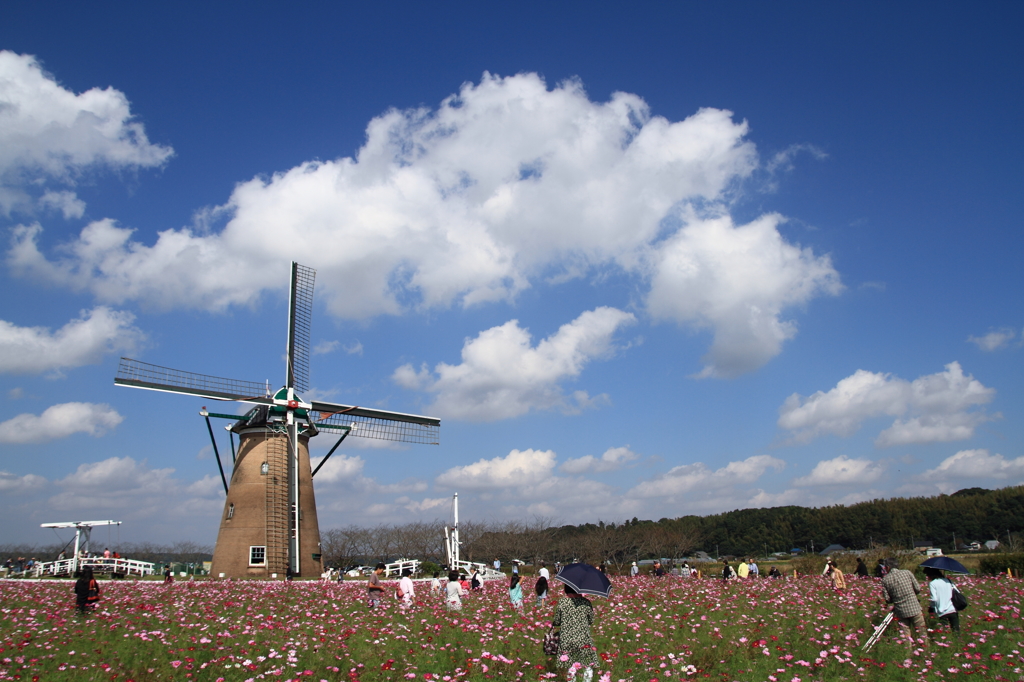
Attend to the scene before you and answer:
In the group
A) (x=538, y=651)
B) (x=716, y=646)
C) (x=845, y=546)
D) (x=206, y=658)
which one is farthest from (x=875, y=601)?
(x=845, y=546)

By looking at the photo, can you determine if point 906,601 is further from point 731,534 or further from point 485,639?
point 731,534

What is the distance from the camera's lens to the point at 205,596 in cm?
1789

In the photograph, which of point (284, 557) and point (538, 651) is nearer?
point (538, 651)

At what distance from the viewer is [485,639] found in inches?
459

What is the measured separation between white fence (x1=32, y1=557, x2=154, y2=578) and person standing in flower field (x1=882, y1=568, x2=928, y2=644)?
33.2m

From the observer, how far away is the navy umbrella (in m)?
7.80

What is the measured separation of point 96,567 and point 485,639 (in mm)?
29845

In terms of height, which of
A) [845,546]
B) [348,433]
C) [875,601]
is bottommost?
[845,546]

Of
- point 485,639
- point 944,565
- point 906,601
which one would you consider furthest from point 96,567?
point 944,565

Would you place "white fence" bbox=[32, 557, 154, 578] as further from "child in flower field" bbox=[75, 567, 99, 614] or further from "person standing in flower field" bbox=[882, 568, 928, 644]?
"person standing in flower field" bbox=[882, 568, 928, 644]

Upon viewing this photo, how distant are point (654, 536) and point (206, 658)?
7256 centimetres

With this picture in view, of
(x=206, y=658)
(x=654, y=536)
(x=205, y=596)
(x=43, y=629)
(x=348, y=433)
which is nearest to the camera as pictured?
(x=206, y=658)

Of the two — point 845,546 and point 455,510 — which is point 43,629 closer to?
point 455,510

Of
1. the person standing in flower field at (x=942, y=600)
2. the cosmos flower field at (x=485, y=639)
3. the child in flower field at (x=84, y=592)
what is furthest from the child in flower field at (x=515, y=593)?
the child in flower field at (x=84, y=592)
